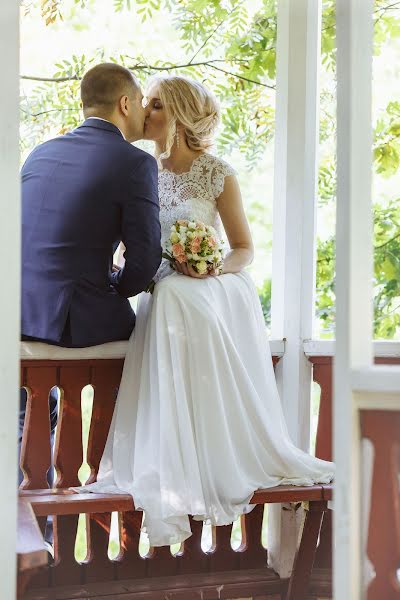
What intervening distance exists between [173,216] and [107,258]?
0.56m

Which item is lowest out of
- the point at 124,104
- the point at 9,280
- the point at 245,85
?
the point at 9,280

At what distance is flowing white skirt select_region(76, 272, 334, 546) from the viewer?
3.73 meters

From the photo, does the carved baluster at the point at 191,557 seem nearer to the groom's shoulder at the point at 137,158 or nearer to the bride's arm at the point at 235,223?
the bride's arm at the point at 235,223

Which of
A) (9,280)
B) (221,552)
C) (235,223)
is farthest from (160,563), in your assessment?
(9,280)

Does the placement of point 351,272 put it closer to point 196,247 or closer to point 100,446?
point 196,247

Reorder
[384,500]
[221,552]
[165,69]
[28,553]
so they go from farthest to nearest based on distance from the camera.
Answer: [165,69]
[221,552]
[384,500]
[28,553]

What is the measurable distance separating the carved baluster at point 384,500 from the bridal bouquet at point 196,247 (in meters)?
1.49

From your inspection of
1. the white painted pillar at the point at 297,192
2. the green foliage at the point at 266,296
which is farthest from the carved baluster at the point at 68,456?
the green foliage at the point at 266,296

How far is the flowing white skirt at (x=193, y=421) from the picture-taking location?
147 inches

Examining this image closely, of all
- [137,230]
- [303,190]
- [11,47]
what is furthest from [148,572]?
[11,47]

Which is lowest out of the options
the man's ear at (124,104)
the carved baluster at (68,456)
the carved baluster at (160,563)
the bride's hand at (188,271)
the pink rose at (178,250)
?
the carved baluster at (160,563)

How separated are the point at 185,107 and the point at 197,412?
1.55m

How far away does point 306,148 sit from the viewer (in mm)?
4570

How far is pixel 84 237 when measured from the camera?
3969 millimetres
